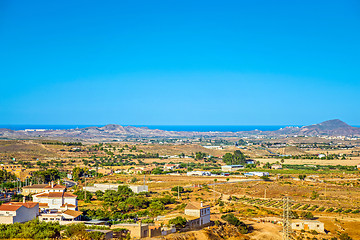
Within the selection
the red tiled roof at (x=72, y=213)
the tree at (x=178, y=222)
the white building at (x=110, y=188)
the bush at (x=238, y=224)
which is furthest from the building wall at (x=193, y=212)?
the white building at (x=110, y=188)

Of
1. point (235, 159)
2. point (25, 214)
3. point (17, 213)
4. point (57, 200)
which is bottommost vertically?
point (25, 214)

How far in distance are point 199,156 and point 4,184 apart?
66.7m

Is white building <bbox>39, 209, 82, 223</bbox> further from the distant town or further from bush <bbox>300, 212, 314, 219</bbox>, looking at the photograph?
bush <bbox>300, 212, 314, 219</bbox>

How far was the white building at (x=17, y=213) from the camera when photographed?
3139 centimetres

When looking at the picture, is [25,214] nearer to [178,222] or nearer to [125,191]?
[178,222]

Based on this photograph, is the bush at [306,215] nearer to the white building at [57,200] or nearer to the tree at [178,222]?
the tree at [178,222]

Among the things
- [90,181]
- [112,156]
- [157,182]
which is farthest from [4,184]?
[112,156]

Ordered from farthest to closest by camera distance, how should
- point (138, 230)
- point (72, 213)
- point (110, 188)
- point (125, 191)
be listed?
point (110, 188)
point (125, 191)
point (72, 213)
point (138, 230)

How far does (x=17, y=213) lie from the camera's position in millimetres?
31984

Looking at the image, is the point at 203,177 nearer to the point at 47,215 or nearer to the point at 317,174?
the point at 317,174

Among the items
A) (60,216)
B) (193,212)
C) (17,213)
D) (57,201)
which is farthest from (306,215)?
(17,213)

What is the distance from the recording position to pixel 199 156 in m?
118

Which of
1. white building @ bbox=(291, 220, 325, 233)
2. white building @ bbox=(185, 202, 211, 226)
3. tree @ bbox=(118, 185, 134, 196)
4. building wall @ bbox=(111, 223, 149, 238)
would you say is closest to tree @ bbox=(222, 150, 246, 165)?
tree @ bbox=(118, 185, 134, 196)

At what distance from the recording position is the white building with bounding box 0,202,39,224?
103ft
